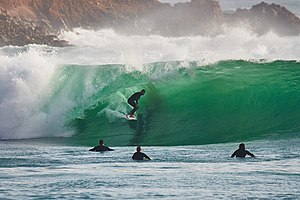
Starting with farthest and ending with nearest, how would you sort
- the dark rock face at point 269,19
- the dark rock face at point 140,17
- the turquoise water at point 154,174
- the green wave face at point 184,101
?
the dark rock face at point 269,19 → the dark rock face at point 140,17 → the green wave face at point 184,101 → the turquoise water at point 154,174

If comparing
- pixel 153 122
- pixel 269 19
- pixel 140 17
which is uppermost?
pixel 140 17

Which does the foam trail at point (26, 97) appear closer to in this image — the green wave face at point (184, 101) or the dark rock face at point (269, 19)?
the green wave face at point (184, 101)

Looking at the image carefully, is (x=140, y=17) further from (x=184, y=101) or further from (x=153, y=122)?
(x=153, y=122)

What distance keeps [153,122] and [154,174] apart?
9586 millimetres

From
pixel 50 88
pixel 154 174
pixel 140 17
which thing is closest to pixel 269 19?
pixel 140 17

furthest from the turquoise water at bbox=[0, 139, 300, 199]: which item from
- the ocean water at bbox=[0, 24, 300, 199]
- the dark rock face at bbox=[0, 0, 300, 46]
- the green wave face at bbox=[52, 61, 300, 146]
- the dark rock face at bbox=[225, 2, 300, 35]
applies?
the dark rock face at bbox=[225, 2, 300, 35]

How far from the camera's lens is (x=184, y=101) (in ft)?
77.8

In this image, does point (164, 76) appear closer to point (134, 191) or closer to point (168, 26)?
point (134, 191)

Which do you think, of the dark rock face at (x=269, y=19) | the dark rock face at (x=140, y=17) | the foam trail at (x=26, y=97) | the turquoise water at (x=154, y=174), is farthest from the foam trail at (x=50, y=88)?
the dark rock face at (x=269, y=19)

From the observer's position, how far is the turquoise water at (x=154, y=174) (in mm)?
10578

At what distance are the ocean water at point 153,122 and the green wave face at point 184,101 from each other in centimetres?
3

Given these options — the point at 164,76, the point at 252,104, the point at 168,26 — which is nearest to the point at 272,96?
the point at 252,104

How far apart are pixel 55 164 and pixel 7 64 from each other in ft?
37.5

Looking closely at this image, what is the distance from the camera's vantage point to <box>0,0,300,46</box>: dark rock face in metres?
152
